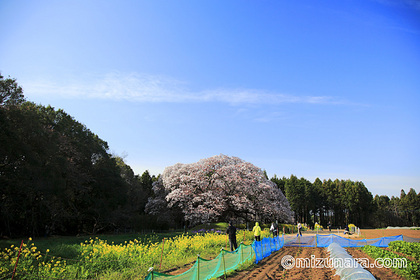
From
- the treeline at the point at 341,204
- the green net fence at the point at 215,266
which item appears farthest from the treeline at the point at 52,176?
the treeline at the point at 341,204

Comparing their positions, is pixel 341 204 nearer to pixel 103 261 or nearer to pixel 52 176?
pixel 52 176

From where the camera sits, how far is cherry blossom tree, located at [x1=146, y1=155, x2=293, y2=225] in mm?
29438

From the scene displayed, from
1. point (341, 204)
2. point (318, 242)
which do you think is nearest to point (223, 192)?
point (318, 242)

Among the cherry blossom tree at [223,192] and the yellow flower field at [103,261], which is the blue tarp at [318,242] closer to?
the yellow flower field at [103,261]

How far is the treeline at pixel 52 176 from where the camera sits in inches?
791

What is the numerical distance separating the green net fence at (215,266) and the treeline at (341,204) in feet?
171

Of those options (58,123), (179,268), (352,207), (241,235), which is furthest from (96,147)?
(352,207)

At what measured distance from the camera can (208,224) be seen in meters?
28.3

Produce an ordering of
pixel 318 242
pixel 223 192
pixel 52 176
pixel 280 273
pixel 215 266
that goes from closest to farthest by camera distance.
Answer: pixel 215 266 < pixel 280 273 < pixel 318 242 < pixel 52 176 < pixel 223 192

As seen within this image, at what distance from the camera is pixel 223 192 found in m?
30.1

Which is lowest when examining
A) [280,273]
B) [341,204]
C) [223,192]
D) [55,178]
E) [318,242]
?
[318,242]

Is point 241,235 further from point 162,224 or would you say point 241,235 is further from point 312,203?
point 312,203

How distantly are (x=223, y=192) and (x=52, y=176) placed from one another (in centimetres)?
1704

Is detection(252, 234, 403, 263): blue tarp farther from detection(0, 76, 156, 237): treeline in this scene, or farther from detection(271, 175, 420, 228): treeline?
detection(271, 175, 420, 228): treeline
